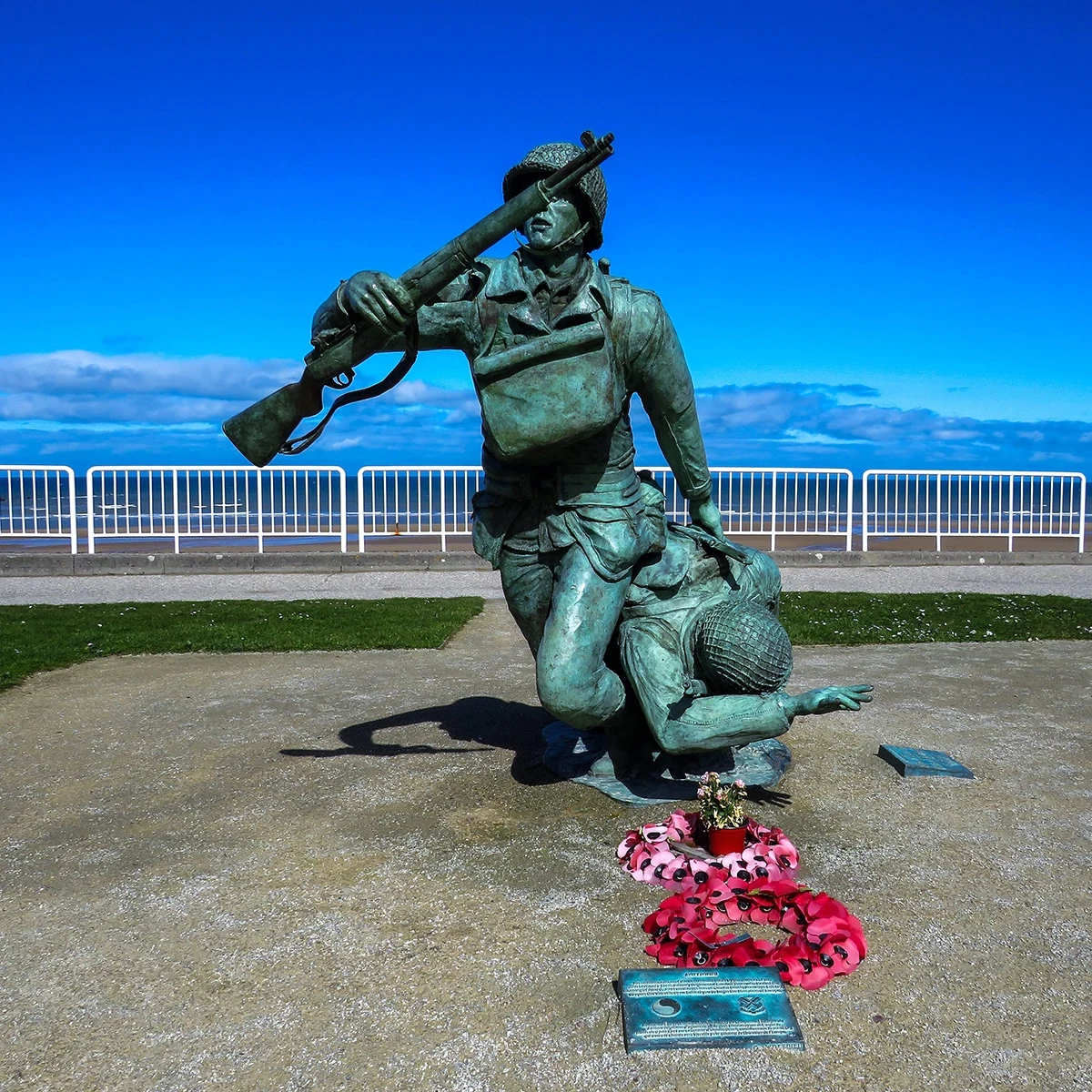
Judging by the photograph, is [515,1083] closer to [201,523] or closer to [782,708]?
[782,708]

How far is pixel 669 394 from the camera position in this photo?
4035mm

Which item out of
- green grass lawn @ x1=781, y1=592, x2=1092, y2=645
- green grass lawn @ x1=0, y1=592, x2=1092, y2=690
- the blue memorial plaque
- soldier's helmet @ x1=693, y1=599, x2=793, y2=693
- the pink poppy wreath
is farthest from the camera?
green grass lawn @ x1=781, y1=592, x2=1092, y2=645

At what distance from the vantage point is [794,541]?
2075 cm

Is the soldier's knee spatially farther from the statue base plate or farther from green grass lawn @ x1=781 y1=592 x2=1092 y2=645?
green grass lawn @ x1=781 y1=592 x2=1092 y2=645

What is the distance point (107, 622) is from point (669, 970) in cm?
819

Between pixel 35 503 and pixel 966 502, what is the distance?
15.8m

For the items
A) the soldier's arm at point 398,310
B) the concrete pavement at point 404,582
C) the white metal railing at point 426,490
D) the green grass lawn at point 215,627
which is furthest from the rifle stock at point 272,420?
the white metal railing at point 426,490

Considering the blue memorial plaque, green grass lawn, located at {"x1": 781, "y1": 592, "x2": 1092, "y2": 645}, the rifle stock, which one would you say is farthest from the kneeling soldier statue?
green grass lawn, located at {"x1": 781, "y1": 592, "x2": 1092, "y2": 645}

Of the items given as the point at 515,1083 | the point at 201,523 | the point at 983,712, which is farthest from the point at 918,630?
the point at 201,523

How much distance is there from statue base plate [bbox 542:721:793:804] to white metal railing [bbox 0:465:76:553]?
13.0 metres

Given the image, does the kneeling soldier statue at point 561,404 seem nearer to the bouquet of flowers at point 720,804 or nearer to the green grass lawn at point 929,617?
the bouquet of flowers at point 720,804

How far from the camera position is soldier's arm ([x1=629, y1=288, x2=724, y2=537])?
383 centimetres

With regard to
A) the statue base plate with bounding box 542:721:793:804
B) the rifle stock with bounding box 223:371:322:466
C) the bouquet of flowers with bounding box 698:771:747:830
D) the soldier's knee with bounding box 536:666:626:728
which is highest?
the rifle stock with bounding box 223:371:322:466

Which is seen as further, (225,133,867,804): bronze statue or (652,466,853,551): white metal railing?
(652,466,853,551): white metal railing
